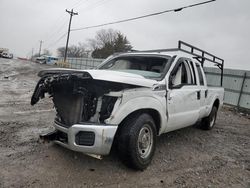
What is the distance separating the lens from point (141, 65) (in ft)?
15.3

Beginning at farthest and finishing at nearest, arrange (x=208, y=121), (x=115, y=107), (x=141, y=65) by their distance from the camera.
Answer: (x=208, y=121) → (x=141, y=65) → (x=115, y=107)

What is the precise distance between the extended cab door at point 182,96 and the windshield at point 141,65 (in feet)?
0.90

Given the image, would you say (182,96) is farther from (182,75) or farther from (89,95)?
(89,95)

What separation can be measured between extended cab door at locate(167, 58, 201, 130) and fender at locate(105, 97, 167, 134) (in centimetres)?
30

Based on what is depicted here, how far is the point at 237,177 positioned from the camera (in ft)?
12.2

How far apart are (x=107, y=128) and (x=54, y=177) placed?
104 cm

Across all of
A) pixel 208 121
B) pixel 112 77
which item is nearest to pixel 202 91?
pixel 208 121

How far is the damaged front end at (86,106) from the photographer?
119 inches

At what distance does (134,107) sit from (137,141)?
0.51 metres

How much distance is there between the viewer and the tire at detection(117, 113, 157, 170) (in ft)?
10.8

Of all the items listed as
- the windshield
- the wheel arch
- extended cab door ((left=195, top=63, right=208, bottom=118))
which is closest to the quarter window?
the windshield

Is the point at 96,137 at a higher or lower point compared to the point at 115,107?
Answer: lower

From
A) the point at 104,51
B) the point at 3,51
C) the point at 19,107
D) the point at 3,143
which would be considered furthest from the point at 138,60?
the point at 3,51

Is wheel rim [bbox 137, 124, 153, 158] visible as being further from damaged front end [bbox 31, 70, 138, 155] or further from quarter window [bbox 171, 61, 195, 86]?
quarter window [bbox 171, 61, 195, 86]
